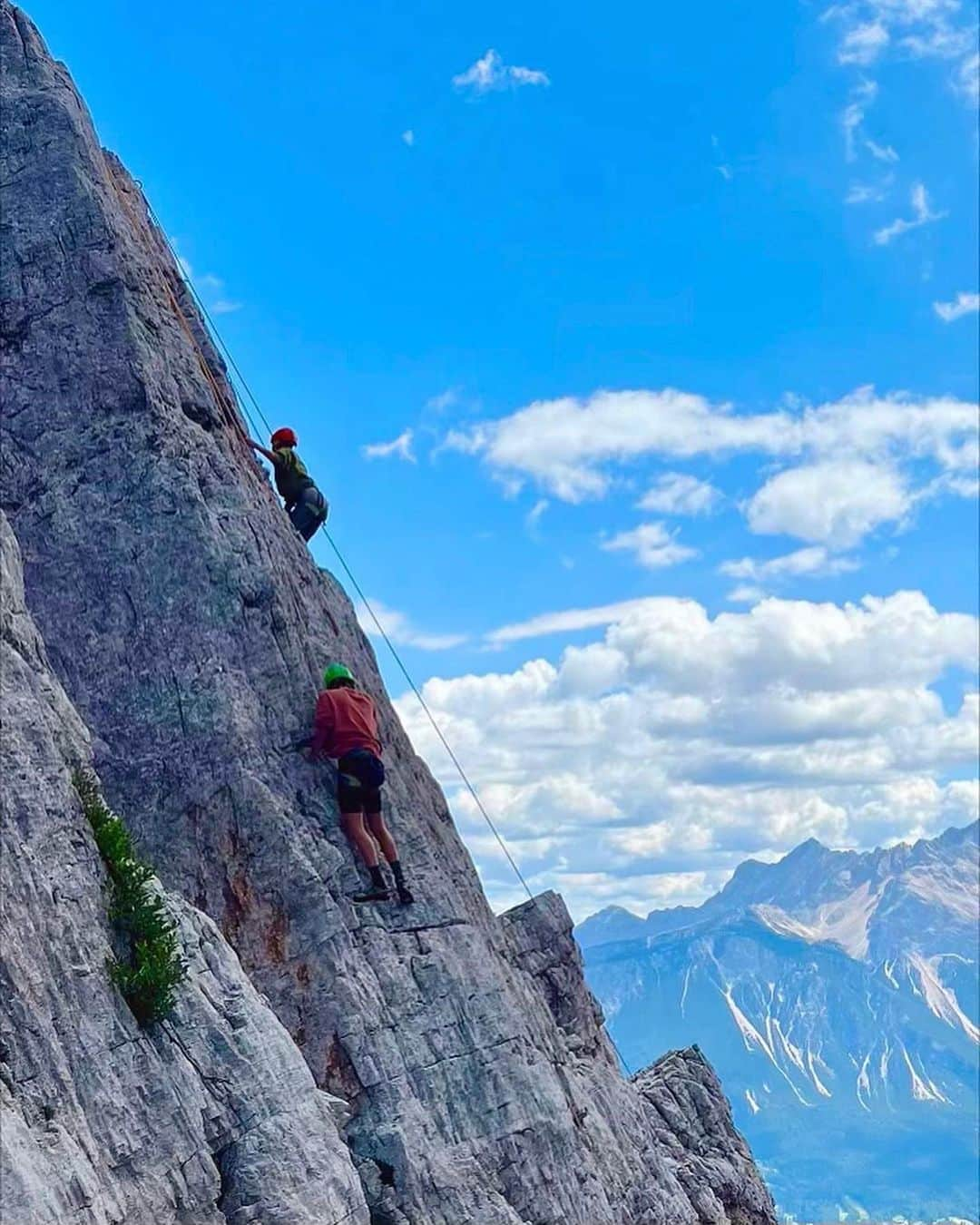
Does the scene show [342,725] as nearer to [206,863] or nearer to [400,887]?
[400,887]

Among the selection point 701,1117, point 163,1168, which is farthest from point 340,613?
point 701,1117

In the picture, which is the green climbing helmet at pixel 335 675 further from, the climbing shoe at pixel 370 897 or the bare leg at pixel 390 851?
the climbing shoe at pixel 370 897

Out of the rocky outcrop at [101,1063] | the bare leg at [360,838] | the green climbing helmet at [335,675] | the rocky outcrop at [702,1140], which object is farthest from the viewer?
the rocky outcrop at [702,1140]

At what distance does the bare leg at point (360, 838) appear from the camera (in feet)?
70.7

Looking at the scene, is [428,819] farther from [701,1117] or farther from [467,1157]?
[701,1117]

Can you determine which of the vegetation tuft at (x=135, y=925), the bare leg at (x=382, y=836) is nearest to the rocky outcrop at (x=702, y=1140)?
the bare leg at (x=382, y=836)

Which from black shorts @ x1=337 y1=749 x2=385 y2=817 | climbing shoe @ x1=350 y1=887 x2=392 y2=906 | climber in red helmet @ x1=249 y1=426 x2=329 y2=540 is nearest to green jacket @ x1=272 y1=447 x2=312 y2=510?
climber in red helmet @ x1=249 y1=426 x2=329 y2=540

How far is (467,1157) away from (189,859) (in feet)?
20.6

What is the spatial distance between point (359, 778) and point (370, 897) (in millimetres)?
1964

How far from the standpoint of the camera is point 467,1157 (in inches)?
780

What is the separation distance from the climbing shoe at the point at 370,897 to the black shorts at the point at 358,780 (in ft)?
4.48

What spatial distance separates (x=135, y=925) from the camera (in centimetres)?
1620

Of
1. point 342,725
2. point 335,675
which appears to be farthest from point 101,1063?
point 335,675

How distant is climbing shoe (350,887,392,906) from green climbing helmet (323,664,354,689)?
3.66 metres
